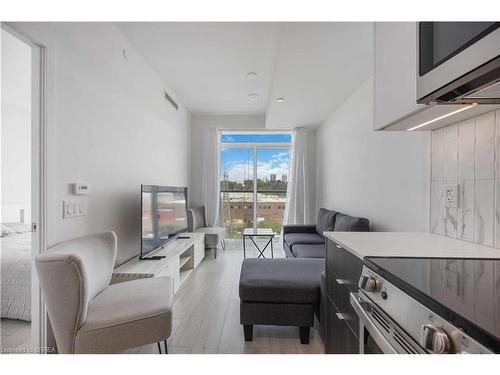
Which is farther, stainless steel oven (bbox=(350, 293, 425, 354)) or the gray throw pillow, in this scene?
the gray throw pillow

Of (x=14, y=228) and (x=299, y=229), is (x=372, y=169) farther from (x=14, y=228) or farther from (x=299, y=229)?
(x=14, y=228)

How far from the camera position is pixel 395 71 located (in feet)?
4.40

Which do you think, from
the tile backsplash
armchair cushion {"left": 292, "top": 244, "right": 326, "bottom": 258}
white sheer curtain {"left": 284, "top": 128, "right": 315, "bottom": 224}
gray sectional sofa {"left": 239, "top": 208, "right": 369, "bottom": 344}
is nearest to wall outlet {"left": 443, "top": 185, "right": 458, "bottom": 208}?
the tile backsplash

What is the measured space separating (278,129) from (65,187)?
14.4ft

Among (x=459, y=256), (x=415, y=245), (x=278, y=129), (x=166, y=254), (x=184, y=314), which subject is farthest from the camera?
(x=278, y=129)

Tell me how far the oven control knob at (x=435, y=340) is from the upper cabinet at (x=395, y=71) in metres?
0.96

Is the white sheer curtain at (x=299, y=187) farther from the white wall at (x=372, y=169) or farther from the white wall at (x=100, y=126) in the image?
the white wall at (x=100, y=126)

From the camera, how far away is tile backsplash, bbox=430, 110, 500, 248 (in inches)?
48.3

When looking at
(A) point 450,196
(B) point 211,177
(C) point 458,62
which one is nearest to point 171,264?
(A) point 450,196

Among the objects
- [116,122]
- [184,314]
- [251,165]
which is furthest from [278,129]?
[184,314]

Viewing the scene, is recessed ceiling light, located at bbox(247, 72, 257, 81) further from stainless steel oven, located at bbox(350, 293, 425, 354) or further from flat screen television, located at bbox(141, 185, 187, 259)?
stainless steel oven, located at bbox(350, 293, 425, 354)

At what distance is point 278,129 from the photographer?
5547mm

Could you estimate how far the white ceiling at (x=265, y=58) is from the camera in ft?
7.38
